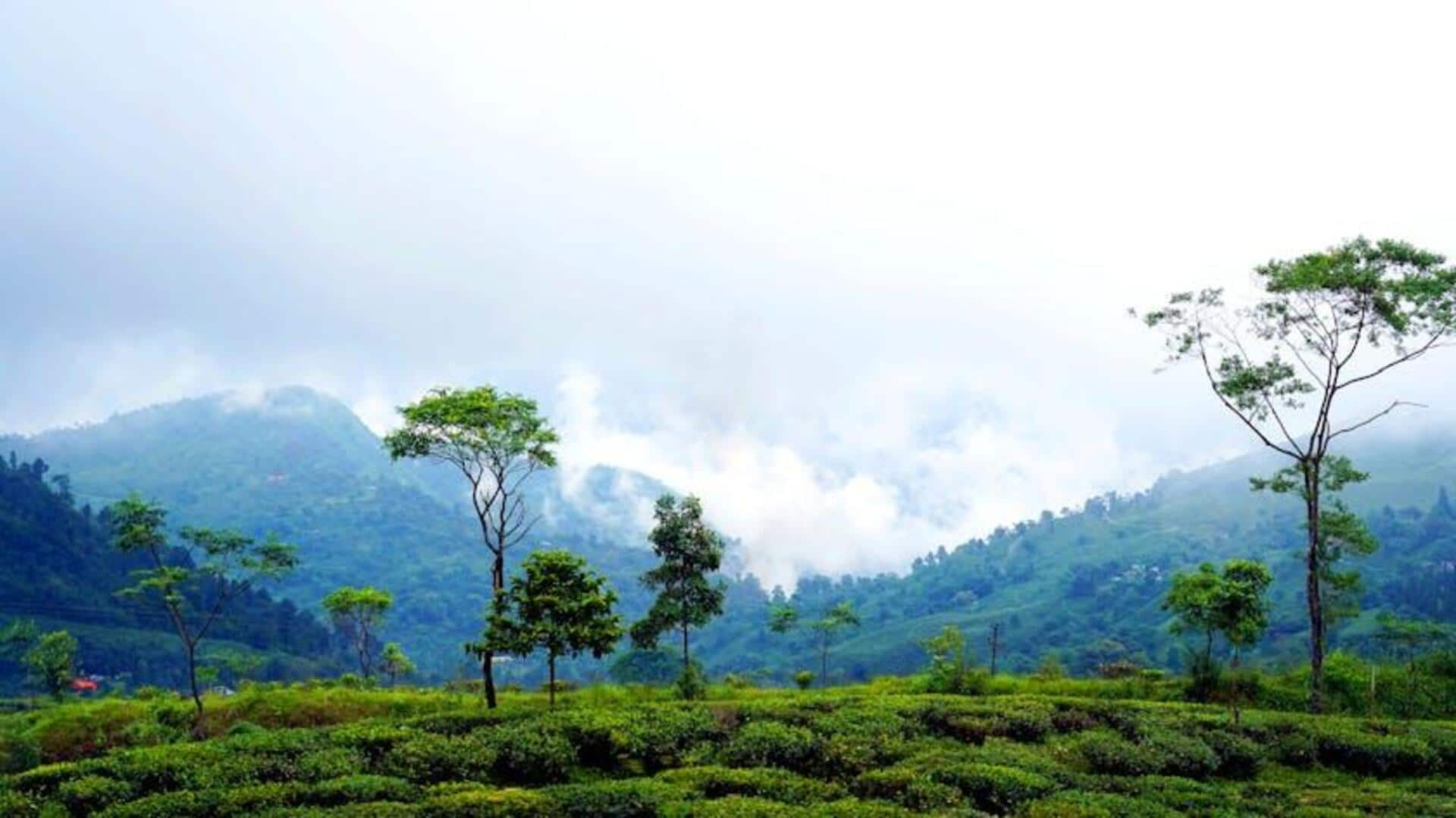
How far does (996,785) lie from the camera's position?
1986 centimetres

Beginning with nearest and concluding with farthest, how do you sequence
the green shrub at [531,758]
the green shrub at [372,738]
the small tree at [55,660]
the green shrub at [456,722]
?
the green shrub at [531,758] < the green shrub at [372,738] < the green shrub at [456,722] < the small tree at [55,660]

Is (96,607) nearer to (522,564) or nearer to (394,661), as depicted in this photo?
(394,661)

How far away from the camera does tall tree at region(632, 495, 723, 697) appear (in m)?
40.5

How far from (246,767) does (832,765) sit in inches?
522

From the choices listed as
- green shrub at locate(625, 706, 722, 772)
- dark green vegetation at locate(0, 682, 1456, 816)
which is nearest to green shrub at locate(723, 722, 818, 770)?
dark green vegetation at locate(0, 682, 1456, 816)

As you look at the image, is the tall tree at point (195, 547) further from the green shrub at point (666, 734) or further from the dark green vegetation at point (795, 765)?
the green shrub at point (666, 734)

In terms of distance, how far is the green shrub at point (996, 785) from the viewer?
63.7 feet

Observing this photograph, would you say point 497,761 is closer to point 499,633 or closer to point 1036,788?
point 499,633

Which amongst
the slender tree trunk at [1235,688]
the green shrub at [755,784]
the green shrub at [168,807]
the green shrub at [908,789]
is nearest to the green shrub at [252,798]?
the green shrub at [168,807]

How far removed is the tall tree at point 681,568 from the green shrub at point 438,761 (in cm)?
1766

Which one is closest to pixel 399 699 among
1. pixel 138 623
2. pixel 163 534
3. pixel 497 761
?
Answer: pixel 163 534

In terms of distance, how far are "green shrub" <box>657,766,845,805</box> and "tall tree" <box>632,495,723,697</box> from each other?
19176 millimetres

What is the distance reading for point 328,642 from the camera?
14938cm

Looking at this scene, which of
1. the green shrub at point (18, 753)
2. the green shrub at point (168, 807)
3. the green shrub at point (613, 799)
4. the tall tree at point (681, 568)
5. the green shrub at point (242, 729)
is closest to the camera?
the green shrub at point (168, 807)
